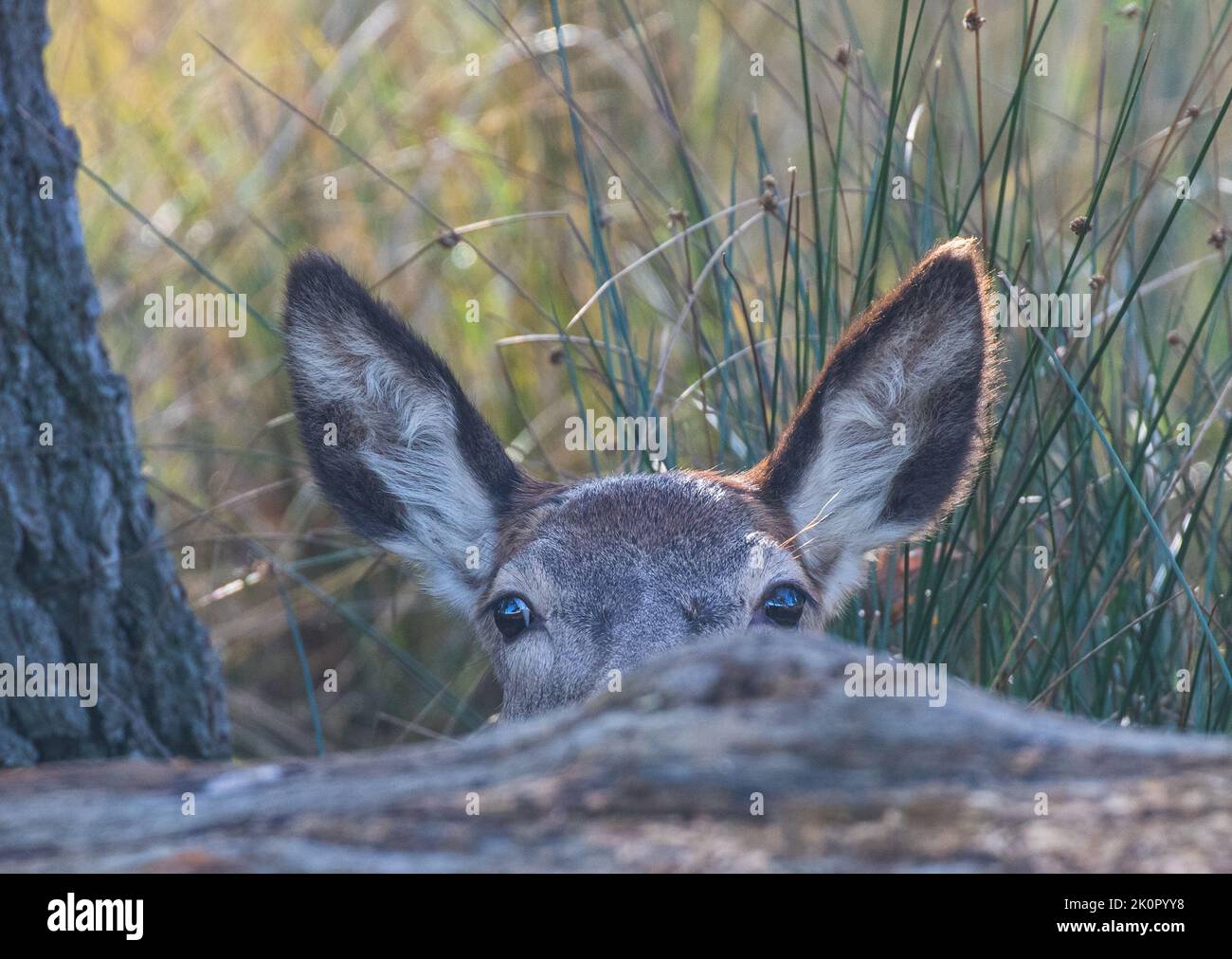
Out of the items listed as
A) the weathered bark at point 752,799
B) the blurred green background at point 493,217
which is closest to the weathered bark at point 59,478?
the blurred green background at point 493,217

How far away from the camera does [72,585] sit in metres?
5.25

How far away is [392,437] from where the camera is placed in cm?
541

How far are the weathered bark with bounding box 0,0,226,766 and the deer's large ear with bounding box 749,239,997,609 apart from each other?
96.4 inches

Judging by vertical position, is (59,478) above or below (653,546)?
above

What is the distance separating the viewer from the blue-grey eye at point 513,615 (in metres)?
4.93

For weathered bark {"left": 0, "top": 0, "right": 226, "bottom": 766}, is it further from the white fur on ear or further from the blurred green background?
the white fur on ear

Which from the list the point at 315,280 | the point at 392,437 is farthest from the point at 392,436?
the point at 315,280

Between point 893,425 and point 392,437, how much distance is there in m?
1.88

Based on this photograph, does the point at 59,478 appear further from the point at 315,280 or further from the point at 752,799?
the point at 752,799

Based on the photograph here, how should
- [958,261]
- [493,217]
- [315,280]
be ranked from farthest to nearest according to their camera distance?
[493,217] < [315,280] < [958,261]

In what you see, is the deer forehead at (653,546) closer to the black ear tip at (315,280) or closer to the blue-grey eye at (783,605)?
the blue-grey eye at (783,605)

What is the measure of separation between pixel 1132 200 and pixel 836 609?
1857 millimetres

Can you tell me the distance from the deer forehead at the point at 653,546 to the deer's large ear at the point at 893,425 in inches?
8.3
